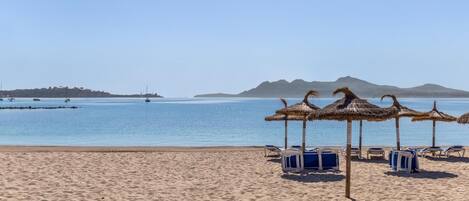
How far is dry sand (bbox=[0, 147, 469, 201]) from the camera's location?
11.1m

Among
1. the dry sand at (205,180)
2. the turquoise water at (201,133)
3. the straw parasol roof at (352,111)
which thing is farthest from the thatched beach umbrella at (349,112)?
the turquoise water at (201,133)

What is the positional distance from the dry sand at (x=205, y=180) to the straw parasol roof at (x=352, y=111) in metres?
1.56

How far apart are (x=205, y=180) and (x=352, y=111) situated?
415 centimetres

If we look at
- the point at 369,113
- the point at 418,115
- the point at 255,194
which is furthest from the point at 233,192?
the point at 418,115

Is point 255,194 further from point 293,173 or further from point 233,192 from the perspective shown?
point 293,173

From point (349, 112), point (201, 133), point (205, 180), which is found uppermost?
point (349, 112)

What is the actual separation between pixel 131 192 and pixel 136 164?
5106 millimetres

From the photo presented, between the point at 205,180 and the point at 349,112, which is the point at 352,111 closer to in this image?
the point at 349,112

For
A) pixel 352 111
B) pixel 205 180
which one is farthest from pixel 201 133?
pixel 352 111

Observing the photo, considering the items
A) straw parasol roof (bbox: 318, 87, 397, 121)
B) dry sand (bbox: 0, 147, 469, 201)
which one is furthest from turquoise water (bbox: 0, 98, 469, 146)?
straw parasol roof (bbox: 318, 87, 397, 121)

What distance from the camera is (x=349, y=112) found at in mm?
10898

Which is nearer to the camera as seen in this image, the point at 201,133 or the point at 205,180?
the point at 205,180

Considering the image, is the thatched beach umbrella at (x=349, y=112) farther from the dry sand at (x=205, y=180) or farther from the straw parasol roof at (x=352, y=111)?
the dry sand at (x=205, y=180)

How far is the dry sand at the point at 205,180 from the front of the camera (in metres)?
11.1
